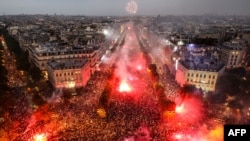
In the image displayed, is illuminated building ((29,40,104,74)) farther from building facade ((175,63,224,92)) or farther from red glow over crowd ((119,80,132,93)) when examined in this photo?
building facade ((175,63,224,92))

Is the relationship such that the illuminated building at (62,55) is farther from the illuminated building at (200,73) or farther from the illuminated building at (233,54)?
the illuminated building at (233,54)

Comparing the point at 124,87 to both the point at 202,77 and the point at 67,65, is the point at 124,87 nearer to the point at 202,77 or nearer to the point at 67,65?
the point at 67,65

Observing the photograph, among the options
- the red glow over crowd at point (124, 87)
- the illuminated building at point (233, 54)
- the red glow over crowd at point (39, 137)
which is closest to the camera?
the red glow over crowd at point (39, 137)

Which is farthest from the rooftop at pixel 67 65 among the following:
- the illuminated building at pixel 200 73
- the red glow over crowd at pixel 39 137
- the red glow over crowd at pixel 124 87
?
the illuminated building at pixel 200 73

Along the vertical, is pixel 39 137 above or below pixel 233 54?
below

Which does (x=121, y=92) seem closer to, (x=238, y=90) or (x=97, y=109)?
(x=97, y=109)

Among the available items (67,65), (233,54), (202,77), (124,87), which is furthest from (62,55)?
(233,54)

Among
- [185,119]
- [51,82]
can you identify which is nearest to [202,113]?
[185,119]

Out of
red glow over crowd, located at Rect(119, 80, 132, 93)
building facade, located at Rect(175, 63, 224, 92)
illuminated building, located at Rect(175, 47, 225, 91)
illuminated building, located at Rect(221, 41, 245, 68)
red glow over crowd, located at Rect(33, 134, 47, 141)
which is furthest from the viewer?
illuminated building, located at Rect(221, 41, 245, 68)

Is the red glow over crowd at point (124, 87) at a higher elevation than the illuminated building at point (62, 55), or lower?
lower

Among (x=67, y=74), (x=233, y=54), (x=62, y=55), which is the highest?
(x=62, y=55)

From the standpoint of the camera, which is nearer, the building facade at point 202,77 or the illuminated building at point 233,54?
the building facade at point 202,77

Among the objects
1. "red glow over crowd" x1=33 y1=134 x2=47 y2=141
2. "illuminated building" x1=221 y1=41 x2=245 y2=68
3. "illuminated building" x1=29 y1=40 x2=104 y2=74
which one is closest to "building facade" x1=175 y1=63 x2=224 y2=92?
"illuminated building" x1=221 y1=41 x2=245 y2=68
